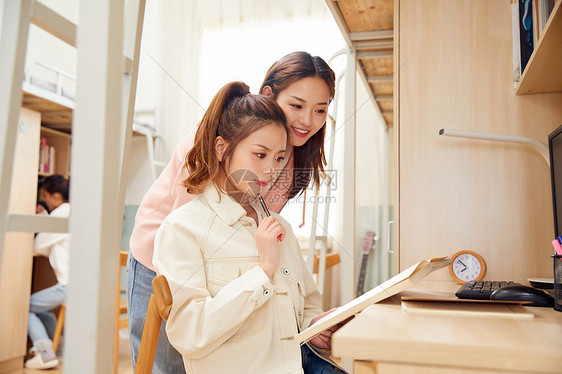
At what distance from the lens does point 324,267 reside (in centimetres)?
157

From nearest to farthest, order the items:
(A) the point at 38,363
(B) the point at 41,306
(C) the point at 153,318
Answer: (C) the point at 153,318 < (A) the point at 38,363 < (B) the point at 41,306

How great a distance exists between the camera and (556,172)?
Result: 83 cm

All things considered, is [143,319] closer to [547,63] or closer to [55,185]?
[547,63]

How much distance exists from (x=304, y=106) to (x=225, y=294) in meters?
0.57

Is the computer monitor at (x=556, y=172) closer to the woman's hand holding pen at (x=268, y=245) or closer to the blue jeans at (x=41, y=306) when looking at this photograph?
the woman's hand holding pen at (x=268, y=245)

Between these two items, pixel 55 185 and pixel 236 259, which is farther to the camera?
pixel 55 185

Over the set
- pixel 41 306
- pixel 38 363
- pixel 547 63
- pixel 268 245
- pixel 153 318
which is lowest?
pixel 38 363

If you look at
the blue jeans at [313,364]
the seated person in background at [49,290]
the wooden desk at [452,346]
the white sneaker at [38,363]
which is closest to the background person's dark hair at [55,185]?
the seated person in background at [49,290]

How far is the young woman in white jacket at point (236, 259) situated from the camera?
739 millimetres

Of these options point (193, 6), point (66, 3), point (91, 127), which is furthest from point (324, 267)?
point (66, 3)

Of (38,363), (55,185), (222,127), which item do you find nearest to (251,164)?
(222,127)

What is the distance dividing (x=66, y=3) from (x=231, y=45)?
186 centimetres

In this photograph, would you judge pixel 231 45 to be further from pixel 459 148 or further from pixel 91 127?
pixel 91 127

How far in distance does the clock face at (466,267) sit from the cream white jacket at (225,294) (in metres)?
0.34
